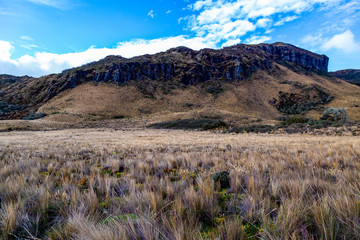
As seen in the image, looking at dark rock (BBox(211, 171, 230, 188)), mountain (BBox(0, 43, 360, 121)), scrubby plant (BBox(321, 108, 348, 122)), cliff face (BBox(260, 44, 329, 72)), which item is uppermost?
cliff face (BBox(260, 44, 329, 72))

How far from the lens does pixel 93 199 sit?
2.20m

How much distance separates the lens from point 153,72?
88625 mm

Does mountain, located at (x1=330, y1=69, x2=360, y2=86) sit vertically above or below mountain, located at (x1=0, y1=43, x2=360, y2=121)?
above

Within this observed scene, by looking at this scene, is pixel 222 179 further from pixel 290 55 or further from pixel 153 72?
pixel 290 55

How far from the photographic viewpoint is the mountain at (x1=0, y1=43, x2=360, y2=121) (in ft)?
218

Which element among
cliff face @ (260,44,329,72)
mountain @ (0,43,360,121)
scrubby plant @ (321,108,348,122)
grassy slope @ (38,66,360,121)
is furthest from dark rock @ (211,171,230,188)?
cliff face @ (260,44,329,72)

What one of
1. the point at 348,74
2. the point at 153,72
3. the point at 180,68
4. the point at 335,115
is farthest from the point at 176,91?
the point at 348,74

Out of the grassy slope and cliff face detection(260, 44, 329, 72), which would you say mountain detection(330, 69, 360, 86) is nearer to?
cliff face detection(260, 44, 329, 72)

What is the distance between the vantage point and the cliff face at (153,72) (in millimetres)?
79375

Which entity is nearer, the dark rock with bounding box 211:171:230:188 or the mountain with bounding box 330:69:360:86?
the dark rock with bounding box 211:171:230:188

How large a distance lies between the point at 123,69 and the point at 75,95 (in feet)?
82.6

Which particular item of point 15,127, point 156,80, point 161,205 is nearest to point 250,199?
point 161,205

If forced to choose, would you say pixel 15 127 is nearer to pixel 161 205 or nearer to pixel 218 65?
pixel 161 205

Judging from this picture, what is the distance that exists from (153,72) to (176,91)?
17634 millimetres
